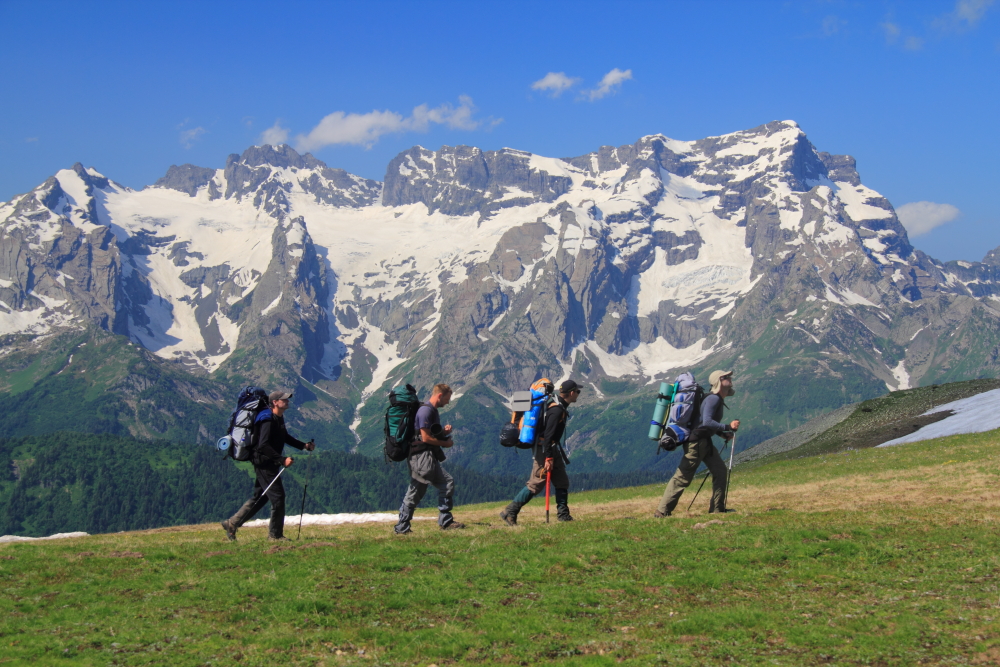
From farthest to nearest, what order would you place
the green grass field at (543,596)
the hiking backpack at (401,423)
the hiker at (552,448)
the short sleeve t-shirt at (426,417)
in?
the hiker at (552,448) < the hiking backpack at (401,423) < the short sleeve t-shirt at (426,417) < the green grass field at (543,596)

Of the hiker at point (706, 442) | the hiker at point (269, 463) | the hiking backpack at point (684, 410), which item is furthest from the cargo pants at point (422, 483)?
the hiker at point (706, 442)

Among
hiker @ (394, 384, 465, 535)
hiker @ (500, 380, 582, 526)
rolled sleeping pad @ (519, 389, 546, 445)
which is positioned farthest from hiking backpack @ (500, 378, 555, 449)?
hiker @ (394, 384, 465, 535)

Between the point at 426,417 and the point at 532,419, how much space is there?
3.59 metres

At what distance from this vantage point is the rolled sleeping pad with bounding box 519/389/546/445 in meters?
28.5

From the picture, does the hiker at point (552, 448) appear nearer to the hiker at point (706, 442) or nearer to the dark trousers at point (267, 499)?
the hiker at point (706, 442)

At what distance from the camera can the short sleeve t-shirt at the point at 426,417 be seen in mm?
27359

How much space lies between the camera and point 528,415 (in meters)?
28.7

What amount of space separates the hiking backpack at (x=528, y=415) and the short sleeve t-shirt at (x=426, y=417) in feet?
7.97

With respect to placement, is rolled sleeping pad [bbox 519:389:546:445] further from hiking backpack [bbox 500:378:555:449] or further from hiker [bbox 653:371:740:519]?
hiker [bbox 653:371:740:519]

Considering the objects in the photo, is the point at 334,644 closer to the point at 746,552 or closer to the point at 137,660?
the point at 137,660

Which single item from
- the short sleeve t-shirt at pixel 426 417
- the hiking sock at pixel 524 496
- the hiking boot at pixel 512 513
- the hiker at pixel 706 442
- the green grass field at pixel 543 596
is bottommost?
the green grass field at pixel 543 596

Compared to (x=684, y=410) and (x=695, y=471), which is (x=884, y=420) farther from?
(x=695, y=471)

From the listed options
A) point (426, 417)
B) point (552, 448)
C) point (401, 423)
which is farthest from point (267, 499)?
point (552, 448)

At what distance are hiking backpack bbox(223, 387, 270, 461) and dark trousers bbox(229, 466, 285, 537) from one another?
0.78 m
